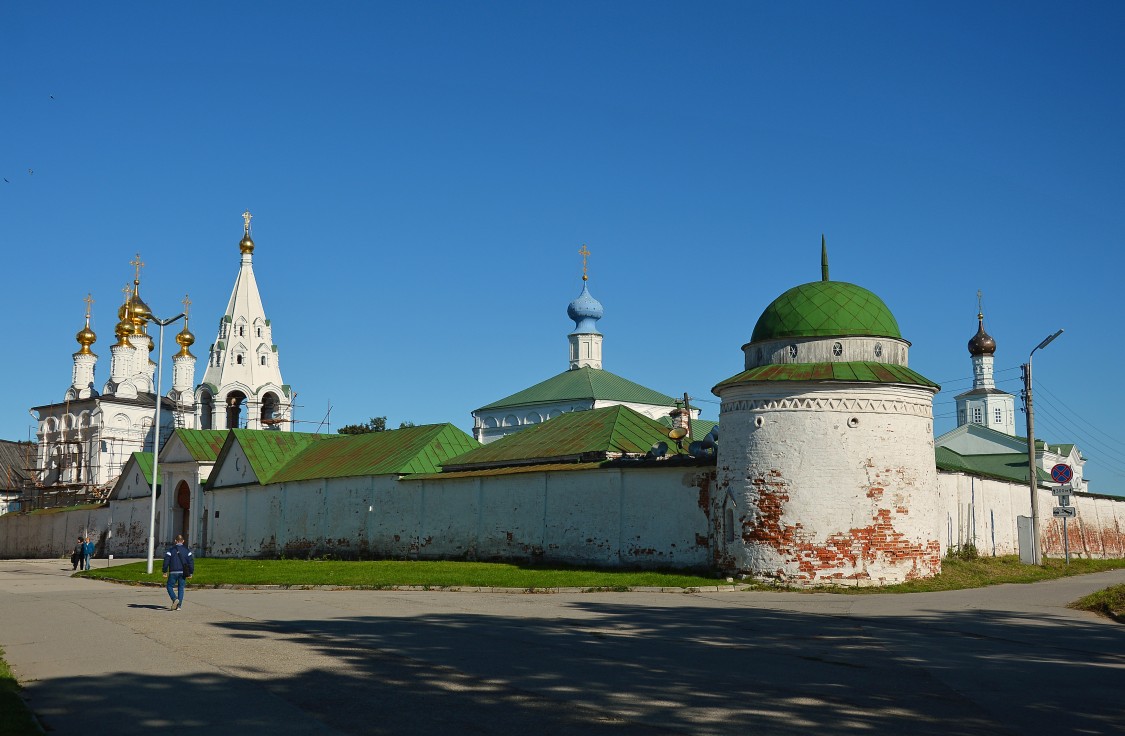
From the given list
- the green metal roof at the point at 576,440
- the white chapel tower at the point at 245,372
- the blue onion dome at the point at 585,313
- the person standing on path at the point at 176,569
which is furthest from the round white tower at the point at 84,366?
the person standing on path at the point at 176,569

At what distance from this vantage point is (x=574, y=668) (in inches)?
433

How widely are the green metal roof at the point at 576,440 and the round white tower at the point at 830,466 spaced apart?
678cm

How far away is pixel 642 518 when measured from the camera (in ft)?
89.0

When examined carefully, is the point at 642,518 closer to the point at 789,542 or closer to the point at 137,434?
the point at 789,542

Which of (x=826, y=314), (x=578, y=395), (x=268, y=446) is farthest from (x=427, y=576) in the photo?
(x=578, y=395)

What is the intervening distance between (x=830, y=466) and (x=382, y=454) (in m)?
19.5

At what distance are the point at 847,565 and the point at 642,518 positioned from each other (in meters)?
6.06

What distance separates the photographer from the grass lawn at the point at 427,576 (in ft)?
75.4

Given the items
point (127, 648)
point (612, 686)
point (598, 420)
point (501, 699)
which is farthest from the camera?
point (598, 420)

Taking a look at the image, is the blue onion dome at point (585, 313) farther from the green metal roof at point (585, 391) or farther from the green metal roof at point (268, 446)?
the green metal roof at point (268, 446)

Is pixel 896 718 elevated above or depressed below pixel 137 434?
below

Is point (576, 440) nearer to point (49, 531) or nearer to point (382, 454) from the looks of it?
point (382, 454)

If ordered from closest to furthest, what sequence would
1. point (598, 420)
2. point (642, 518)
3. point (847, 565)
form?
point (847, 565), point (642, 518), point (598, 420)

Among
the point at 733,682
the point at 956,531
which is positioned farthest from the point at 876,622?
the point at 956,531
